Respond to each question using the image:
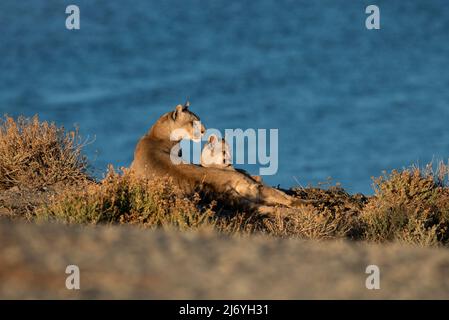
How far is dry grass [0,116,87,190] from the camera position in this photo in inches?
560

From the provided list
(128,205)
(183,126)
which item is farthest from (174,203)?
(183,126)

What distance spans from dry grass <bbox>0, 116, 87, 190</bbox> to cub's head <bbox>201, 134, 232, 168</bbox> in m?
1.96

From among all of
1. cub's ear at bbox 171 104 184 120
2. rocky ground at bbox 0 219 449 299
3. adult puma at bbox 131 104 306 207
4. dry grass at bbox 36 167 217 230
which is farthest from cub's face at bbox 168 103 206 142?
rocky ground at bbox 0 219 449 299

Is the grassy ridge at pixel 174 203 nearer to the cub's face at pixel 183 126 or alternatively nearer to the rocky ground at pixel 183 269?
the cub's face at pixel 183 126

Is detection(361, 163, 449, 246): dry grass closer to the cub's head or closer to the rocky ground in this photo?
the cub's head

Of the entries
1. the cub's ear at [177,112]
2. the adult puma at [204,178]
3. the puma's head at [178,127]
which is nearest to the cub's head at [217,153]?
the adult puma at [204,178]

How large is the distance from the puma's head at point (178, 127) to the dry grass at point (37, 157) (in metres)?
1.27

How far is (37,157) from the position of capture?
14.7 m

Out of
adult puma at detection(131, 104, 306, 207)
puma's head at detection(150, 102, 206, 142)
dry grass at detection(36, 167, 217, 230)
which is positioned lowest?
dry grass at detection(36, 167, 217, 230)

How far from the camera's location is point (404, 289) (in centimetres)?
443

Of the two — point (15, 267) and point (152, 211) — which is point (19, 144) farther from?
point (15, 267)

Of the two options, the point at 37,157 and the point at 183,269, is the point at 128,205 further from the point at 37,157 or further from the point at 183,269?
the point at 183,269

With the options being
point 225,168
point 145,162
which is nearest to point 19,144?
point 145,162

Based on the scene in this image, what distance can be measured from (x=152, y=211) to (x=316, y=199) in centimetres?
354
